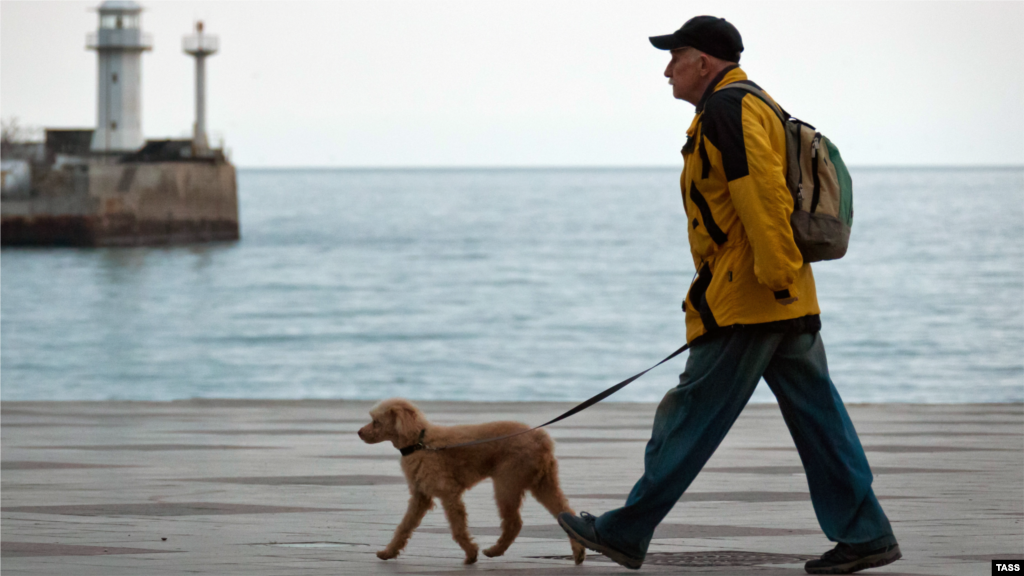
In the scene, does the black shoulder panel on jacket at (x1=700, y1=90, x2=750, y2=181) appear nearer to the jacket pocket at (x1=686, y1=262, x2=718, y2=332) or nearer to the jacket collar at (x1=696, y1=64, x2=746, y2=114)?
the jacket collar at (x1=696, y1=64, x2=746, y2=114)

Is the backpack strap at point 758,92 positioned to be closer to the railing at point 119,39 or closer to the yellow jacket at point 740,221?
Answer: the yellow jacket at point 740,221

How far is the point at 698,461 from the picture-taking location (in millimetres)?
4836

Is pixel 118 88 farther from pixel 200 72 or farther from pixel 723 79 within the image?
pixel 723 79

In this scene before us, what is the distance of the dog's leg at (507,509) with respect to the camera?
5.30 meters

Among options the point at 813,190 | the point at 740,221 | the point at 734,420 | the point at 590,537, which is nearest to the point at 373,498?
the point at 590,537

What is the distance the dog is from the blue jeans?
457mm

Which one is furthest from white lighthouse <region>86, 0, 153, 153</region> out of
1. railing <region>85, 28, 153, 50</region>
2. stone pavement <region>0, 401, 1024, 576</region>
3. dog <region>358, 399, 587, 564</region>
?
dog <region>358, 399, 587, 564</region>

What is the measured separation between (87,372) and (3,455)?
21.5 meters

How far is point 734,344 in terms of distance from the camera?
4797 mm

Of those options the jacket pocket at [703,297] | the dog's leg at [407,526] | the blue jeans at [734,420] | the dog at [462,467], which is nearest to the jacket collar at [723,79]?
the jacket pocket at [703,297]

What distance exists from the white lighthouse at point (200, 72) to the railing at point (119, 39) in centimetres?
229

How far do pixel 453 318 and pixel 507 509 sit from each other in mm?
37213

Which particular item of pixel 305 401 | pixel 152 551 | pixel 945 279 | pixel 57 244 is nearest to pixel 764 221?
pixel 152 551

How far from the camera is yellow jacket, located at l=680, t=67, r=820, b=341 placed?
4.60 m
